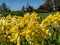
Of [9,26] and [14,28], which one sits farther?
[9,26]

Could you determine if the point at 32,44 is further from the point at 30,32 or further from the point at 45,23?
the point at 45,23

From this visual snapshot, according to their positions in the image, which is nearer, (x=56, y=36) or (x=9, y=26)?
(x=9, y=26)

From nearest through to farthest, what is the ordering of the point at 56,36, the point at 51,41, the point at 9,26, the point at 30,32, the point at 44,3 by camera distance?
1. the point at 30,32
2. the point at 9,26
3. the point at 51,41
4. the point at 56,36
5. the point at 44,3

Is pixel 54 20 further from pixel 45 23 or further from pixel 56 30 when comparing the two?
pixel 56 30

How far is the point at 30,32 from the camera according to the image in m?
2.90

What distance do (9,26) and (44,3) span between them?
41.7 metres

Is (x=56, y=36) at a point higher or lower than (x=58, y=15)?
lower

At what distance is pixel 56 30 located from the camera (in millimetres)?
5223

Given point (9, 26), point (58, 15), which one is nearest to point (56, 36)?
point (58, 15)

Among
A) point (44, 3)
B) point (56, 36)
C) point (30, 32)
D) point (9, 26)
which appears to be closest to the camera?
point (30, 32)

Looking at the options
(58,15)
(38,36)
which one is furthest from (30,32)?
(58,15)

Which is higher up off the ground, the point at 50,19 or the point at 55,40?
the point at 50,19

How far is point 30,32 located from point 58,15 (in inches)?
26.4

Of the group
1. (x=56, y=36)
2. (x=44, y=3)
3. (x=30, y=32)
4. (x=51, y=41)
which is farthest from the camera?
(x=44, y=3)
